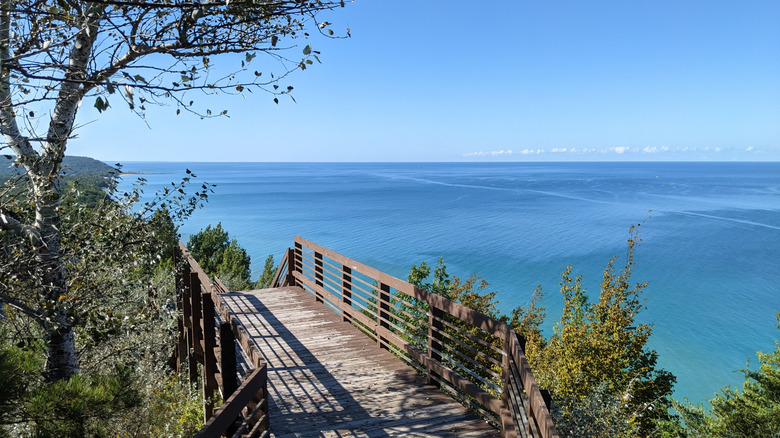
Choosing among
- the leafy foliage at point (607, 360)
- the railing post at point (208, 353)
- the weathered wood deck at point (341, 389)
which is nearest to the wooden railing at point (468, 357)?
the weathered wood deck at point (341, 389)

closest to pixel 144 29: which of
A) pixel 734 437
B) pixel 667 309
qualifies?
pixel 734 437

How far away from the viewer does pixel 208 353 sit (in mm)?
6488

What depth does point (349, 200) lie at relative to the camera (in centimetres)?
11019

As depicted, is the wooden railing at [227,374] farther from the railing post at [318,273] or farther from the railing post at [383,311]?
the railing post at [318,273]

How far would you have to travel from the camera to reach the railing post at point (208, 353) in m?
6.05

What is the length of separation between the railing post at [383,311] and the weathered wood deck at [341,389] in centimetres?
17

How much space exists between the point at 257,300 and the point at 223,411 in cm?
747

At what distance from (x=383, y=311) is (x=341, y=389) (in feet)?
5.34

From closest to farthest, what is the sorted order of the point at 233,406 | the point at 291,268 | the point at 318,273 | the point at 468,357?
1. the point at 233,406
2. the point at 468,357
3. the point at 318,273
4. the point at 291,268

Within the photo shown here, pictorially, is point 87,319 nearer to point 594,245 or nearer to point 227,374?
point 227,374

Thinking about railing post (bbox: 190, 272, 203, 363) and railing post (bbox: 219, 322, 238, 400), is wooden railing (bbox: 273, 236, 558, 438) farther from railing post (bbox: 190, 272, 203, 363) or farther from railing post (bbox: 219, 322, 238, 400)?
railing post (bbox: 190, 272, 203, 363)

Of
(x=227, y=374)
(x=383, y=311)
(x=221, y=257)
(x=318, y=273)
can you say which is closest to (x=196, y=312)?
(x=318, y=273)

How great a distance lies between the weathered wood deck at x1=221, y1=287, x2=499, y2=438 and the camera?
4992 mm

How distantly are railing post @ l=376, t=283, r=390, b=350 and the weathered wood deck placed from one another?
0.17 m
